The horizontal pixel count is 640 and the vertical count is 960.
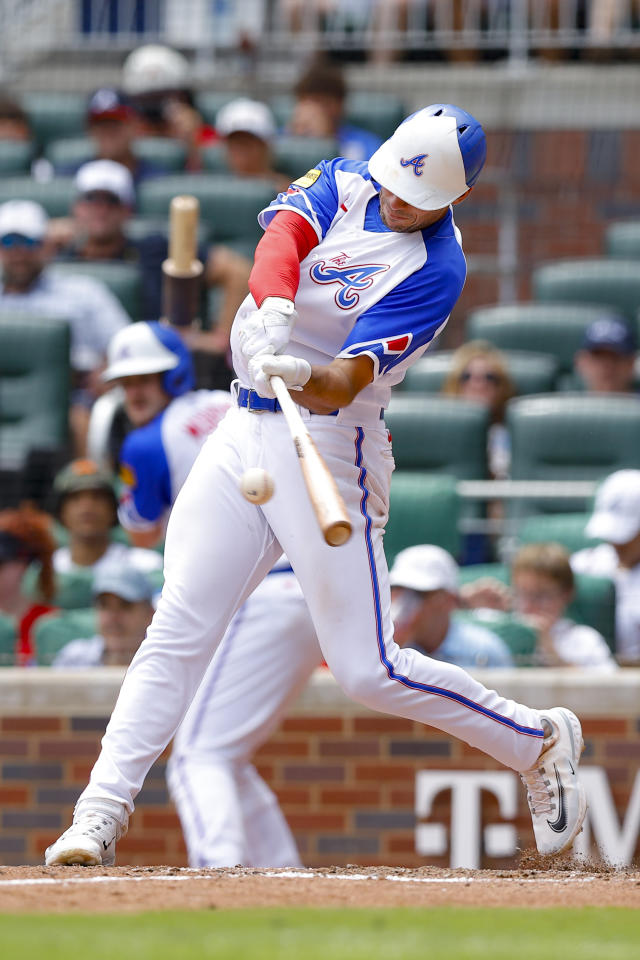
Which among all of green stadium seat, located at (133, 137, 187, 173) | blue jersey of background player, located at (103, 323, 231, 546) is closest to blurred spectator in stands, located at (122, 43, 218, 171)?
green stadium seat, located at (133, 137, 187, 173)

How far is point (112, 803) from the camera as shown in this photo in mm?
3893

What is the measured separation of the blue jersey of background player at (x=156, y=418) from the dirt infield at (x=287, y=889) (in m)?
1.39

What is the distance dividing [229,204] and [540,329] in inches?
69.6

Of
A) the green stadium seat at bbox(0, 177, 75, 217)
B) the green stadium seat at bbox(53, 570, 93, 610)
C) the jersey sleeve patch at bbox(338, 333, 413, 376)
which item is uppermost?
the green stadium seat at bbox(0, 177, 75, 217)

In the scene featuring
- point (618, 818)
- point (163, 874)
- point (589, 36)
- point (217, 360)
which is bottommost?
point (618, 818)

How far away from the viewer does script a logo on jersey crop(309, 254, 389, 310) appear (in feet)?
12.9

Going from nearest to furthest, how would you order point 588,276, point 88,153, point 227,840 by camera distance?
point 227,840, point 588,276, point 88,153

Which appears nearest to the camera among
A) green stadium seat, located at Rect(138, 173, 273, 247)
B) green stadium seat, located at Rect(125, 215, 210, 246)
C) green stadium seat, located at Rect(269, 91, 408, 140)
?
green stadium seat, located at Rect(125, 215, 210, 246)

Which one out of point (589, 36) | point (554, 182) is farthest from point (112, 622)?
point (589, 36)

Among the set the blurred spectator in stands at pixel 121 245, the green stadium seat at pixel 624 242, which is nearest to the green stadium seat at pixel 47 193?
the blurred spectator in stands at pixel 121 245

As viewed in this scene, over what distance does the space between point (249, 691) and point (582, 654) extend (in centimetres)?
143

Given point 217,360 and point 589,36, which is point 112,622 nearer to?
point 217,360

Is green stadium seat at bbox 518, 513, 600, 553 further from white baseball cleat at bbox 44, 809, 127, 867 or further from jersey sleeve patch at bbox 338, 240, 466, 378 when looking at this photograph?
white baseball cleat at bbox 44, 809, 127, 867

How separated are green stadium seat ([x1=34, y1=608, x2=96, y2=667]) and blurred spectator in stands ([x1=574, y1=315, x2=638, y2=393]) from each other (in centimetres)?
268
